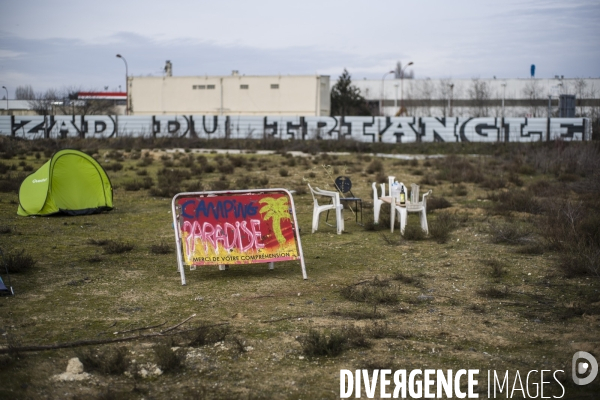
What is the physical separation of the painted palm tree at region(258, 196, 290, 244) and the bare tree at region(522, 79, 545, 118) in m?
61.2

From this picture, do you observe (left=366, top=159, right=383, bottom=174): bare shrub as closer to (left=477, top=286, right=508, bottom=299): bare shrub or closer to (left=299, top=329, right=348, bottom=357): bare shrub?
(left=477, top=286, right=508, bottom=299): bare shrub

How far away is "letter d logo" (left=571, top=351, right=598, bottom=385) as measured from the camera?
5070 millimetres

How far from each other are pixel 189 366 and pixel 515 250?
21.6ft

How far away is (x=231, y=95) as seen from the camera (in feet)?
194

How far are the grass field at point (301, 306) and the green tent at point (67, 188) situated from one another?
326 millimetres

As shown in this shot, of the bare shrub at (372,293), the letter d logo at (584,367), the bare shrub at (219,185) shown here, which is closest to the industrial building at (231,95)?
the bare shrub at (219,185)

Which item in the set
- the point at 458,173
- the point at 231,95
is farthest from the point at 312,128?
the point at 458,173

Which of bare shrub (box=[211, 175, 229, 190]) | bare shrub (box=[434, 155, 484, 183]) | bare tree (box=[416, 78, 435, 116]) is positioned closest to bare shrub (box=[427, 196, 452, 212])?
bare shrub (box=[434, 155, 484, 183])

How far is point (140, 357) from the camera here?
219 inches

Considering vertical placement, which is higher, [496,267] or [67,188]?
[67,188]

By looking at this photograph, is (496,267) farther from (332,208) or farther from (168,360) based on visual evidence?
(168,360)

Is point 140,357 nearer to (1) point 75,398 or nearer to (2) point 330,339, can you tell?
(1) point 75,398

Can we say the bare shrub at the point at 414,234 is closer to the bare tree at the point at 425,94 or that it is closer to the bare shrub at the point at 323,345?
the bare shrub at the point at 323,345

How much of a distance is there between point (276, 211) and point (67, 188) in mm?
7390
